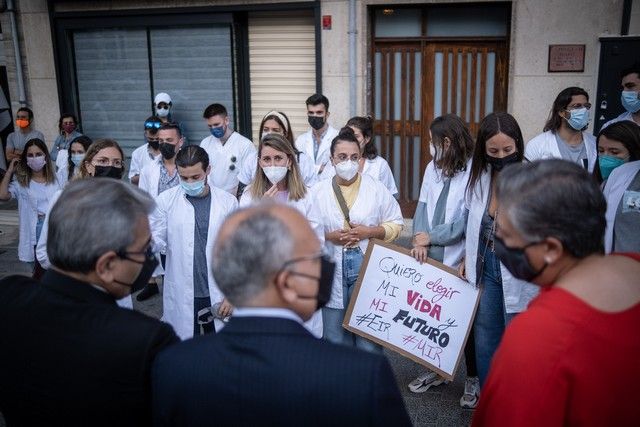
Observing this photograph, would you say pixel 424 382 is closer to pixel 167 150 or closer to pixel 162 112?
pixel 167 150

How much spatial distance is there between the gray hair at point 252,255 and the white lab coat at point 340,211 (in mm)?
A: 2309

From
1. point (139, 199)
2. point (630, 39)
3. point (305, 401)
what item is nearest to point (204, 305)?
point (139, 199)

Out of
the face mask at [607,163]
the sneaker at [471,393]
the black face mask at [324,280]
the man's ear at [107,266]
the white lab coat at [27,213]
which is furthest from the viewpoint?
the white lab coat at [27,213]

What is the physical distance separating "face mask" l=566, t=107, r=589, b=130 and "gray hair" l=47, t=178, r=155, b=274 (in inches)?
165

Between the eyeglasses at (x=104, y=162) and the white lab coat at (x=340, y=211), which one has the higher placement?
the eyeglasses at (x=104, y=162)

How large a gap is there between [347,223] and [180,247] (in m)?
1.11

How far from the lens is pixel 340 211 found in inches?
154

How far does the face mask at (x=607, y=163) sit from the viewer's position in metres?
3.66

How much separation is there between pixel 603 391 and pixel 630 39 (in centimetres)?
662

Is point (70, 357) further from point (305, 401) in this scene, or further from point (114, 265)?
point (305, 401)

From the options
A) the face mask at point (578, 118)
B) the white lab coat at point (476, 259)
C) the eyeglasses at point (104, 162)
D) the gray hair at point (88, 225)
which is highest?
the face mask at point (578, 118)

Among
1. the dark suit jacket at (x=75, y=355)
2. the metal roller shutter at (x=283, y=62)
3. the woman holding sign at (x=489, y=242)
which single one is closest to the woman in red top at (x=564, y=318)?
the dark suit jacket at (x=75, y=355)

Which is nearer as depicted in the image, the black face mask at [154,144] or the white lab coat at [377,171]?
the white lab coat at [377,171]

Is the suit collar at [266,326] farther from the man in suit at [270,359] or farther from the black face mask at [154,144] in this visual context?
the black face mask at [154,144]
